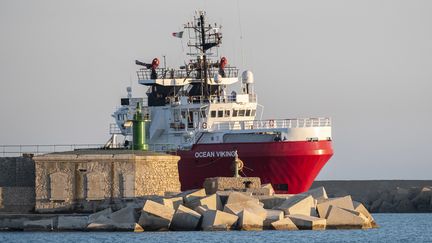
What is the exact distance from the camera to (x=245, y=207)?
55531 mm

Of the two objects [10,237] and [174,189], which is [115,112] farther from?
[10,237]

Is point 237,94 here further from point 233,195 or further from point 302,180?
point 233,195

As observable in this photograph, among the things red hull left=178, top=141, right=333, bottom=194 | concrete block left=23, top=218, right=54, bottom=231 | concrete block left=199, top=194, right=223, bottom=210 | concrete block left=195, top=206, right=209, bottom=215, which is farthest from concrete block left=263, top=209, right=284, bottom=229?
red hull left=178, top=141, right=333, bottom=194

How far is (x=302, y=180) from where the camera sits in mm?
69000

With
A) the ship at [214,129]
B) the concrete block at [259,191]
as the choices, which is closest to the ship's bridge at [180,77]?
the ship at [214,129]

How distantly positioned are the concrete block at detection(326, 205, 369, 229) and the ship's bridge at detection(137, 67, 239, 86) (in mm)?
16755

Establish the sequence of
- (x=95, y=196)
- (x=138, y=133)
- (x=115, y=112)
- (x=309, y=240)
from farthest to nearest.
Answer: (x=115, y=112)
(x=138, y=133)
(x=95, y=196)
(x=309, y=240)

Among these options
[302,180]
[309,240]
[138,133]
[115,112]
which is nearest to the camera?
[309,240]

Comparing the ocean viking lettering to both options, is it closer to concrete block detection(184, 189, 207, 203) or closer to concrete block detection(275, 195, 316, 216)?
concrete block detection(184, 189, 207, 203)

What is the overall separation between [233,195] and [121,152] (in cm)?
509

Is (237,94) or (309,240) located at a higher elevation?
(237,94)

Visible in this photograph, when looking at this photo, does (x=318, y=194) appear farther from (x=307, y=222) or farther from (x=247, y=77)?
(x=247, y=77)

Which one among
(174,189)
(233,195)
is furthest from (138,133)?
(233,195)

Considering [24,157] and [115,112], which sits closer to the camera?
[24,157]
